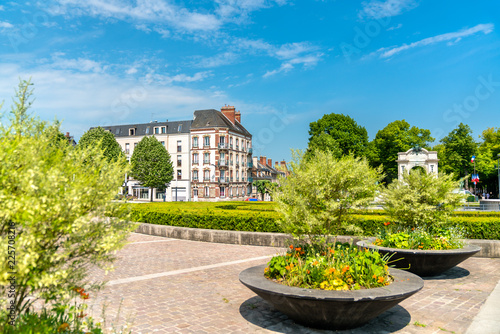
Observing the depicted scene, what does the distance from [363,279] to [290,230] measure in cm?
162

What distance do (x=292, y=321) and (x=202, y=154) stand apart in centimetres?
5919

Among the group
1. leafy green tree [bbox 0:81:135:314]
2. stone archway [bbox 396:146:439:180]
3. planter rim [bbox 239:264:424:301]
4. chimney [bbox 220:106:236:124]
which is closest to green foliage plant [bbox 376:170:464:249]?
planter rim [bbox 239:264:424:301]

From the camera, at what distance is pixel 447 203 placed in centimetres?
1008

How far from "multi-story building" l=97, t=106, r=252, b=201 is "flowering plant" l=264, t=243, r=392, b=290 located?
56.2 meters

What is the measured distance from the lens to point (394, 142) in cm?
6112

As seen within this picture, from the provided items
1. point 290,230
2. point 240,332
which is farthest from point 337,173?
point 240,332

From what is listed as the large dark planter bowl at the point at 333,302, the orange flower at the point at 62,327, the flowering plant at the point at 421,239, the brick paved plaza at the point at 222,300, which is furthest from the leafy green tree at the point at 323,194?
the orange flower at the point at 62,327

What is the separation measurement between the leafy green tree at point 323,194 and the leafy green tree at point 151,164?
5144cm

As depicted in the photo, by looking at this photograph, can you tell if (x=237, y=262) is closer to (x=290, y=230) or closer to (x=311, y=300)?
(x=290, y=230)

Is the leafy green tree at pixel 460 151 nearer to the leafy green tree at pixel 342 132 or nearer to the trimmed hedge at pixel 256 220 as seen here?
the leafy green tree at pixel 342 132

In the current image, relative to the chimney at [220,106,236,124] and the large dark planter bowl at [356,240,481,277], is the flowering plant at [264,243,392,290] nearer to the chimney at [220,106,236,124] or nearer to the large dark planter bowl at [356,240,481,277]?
the large dark planter bowl at [356,240,481,277]

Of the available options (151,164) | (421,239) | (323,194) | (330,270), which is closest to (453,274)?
(421,239)

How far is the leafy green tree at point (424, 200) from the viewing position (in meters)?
9.97

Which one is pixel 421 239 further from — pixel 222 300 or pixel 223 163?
pixel 223 163
